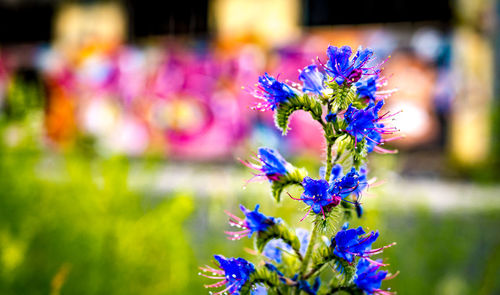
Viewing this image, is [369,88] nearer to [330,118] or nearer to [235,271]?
[330,118]

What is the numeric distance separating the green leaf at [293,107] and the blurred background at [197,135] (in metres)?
0.09

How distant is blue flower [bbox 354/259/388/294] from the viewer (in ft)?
2.45

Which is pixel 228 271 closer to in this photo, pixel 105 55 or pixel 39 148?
pixel 39 148

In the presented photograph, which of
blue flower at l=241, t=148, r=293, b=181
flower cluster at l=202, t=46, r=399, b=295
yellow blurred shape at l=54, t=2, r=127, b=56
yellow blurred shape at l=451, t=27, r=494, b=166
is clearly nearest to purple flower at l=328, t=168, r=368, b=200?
flower cluster at l=202, t=46, r=399, b=295

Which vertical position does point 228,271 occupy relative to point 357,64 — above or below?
below

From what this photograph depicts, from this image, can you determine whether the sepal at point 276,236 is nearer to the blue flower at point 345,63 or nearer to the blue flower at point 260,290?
the blue flower at point 260,290

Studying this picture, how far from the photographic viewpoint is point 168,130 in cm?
1124

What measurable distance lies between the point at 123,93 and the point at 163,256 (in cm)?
1040

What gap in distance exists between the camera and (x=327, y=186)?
2.31 feet

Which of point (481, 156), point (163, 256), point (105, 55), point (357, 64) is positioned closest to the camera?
point (357, 64)

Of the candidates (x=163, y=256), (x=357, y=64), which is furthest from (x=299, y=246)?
(x=163, y=256)

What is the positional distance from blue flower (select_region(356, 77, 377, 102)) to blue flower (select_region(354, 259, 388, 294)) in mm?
246

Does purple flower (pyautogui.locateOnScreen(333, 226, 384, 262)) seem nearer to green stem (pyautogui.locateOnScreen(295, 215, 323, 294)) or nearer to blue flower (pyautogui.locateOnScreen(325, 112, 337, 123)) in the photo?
green stem (pyautogui.locateOnScreen(295, 215, 323, 294))

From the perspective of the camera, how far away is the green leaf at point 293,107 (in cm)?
78
